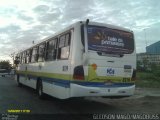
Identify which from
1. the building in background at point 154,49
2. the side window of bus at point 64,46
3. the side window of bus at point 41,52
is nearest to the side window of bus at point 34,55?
the side window of bus at point 41,52

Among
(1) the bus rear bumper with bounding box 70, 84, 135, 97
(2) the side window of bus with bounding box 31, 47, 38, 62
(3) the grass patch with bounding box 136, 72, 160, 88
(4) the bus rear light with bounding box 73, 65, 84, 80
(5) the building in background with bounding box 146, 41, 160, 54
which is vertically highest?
(5) the building in background with bounding box 146, 41, 160, 54

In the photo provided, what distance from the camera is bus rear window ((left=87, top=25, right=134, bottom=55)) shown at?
11.6 meters

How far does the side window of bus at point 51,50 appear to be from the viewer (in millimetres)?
13844

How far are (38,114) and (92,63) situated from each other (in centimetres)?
258

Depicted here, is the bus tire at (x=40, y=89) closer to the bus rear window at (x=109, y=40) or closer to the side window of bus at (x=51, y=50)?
the side window of bus at (x=51, y=50)

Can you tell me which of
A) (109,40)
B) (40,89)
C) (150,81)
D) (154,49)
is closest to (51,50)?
(40,89)

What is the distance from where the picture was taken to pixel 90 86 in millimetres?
11258

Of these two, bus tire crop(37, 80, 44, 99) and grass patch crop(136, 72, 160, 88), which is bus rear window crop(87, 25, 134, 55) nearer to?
bus tire crop(37, 80, 44, 99)

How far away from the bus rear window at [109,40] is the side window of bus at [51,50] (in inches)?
103

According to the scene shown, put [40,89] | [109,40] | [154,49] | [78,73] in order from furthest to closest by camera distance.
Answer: [154,49]
[40,89]
[109,40]
[78,73]

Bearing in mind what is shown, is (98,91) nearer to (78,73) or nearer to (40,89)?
(78,73)

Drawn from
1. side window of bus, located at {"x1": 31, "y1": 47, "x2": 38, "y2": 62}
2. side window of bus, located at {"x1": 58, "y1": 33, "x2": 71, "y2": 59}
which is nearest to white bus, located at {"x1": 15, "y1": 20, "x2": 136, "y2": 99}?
side window of bus, located at {"x1": 58, "y1": 33, "x2": 71, "y2": 59}

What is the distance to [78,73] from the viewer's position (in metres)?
11.2

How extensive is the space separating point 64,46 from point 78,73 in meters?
1.74
